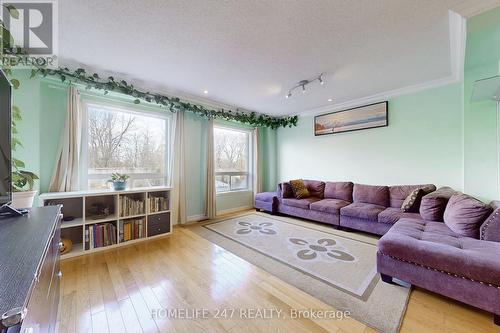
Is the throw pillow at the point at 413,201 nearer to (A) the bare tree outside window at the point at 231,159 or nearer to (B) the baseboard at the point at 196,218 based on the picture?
(A) the bare tree outside window at the point at 231,159

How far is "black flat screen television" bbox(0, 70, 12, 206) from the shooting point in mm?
1188

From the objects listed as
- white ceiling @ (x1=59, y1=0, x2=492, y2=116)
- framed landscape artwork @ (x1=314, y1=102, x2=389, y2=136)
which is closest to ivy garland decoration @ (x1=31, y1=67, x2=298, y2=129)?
white ceiling @ (x1=59, y1=0, x2=492, y2=116)

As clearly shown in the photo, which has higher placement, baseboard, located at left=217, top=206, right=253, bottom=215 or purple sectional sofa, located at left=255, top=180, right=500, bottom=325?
purple sectional sofa, located at left=255, top=180, right=500, bottom=325

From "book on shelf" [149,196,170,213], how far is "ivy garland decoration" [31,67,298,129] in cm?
157

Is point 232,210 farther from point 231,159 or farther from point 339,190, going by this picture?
point 339,190

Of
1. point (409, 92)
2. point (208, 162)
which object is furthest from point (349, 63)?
point (208, 162)

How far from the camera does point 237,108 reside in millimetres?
4504

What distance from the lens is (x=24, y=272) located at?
596 millimetres

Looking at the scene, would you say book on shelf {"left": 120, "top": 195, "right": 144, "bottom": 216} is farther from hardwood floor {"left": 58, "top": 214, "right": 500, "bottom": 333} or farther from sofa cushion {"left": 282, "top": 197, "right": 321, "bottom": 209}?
sofa cushion {"left": 282, "top": 197, "right": 321, "bottom": 209}

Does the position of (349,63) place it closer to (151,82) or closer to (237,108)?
(237,108)

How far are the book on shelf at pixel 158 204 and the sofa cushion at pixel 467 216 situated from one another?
12.1ft

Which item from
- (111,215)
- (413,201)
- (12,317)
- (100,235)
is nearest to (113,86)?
(111,215)

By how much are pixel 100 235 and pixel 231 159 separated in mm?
2948

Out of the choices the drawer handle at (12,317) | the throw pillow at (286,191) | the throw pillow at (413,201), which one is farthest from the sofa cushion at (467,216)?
the drawer handle at (12,317)
